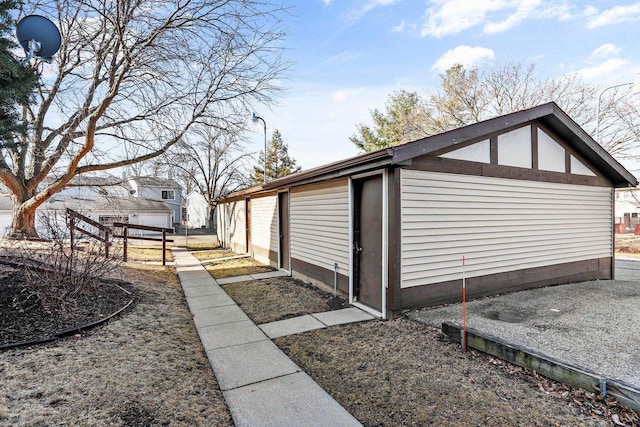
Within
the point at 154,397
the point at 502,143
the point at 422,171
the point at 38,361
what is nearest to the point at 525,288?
the point at 502,143

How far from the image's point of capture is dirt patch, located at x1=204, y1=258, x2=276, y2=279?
9219 millimetres

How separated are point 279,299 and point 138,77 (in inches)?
291

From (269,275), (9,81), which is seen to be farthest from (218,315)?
(9,81)

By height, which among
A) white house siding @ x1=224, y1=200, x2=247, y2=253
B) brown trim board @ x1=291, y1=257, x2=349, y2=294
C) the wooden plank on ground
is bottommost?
the wooden plank on ground

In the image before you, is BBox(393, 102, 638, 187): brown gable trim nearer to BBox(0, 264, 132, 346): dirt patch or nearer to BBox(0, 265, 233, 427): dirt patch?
BBox(0, 265, 233, 427): dirt patch

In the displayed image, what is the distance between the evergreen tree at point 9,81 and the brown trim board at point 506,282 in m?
5.96

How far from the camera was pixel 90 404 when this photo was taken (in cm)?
259

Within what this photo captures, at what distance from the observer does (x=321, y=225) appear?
22.9 feet

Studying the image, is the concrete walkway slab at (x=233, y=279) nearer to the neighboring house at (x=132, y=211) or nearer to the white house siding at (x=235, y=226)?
the white house siding at (x=235, y=226)

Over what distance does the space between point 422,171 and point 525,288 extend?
362 centimetres

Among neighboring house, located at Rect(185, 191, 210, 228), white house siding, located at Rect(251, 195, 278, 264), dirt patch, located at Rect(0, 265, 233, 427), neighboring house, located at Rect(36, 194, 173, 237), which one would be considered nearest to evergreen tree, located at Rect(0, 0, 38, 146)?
dirt patch, located at Rect(0, 265, 233, 427)

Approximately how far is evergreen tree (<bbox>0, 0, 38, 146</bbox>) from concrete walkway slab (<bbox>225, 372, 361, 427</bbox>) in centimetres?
465

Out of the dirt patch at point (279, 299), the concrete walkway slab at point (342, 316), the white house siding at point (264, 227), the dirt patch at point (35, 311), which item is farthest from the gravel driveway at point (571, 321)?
the white house siding at point (264, 227)

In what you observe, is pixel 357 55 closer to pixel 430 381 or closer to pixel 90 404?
pixel 430 381
